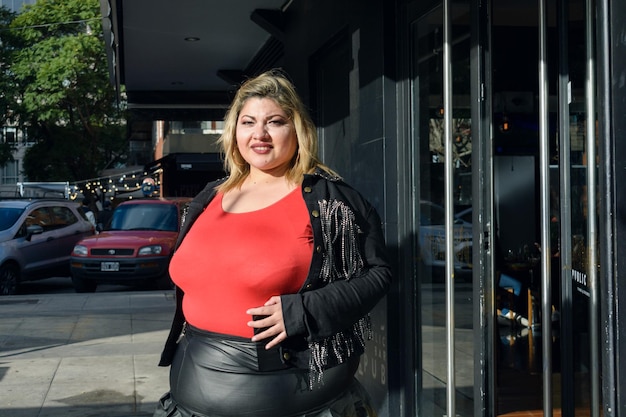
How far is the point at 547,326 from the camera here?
3.53m

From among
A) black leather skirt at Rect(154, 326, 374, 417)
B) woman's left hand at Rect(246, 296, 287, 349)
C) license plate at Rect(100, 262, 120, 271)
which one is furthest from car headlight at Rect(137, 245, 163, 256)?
woman's left hand at Rect(246, 296, 287, 349)

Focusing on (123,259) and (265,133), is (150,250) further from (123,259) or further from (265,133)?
(265,133)

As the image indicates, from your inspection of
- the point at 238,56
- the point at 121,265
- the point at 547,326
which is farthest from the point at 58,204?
the point at 547,326

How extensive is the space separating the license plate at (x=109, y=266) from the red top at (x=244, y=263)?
12.5 m

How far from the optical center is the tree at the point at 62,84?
119 ft

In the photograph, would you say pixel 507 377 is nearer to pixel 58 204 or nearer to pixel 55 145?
pixel 58 204

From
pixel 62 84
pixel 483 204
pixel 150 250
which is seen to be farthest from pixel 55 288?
pixel 62 84

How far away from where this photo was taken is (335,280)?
8.83 feet

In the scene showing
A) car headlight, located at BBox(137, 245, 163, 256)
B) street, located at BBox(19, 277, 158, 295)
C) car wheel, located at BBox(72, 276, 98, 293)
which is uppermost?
car headlight, located at BBox(137, 245, 163, 256)

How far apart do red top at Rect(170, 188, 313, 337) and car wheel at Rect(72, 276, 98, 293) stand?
13096 millimetres

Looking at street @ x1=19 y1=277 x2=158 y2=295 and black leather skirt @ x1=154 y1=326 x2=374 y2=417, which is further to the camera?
street @ x1=19 y1=277 x2=158 y2=295

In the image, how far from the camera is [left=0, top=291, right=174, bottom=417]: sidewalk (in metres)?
6.51

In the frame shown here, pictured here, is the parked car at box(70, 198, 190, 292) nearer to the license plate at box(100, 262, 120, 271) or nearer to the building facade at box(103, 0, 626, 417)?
the license plate at box(100, 262, 120, 271)

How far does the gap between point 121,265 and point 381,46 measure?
10627 millimetres
